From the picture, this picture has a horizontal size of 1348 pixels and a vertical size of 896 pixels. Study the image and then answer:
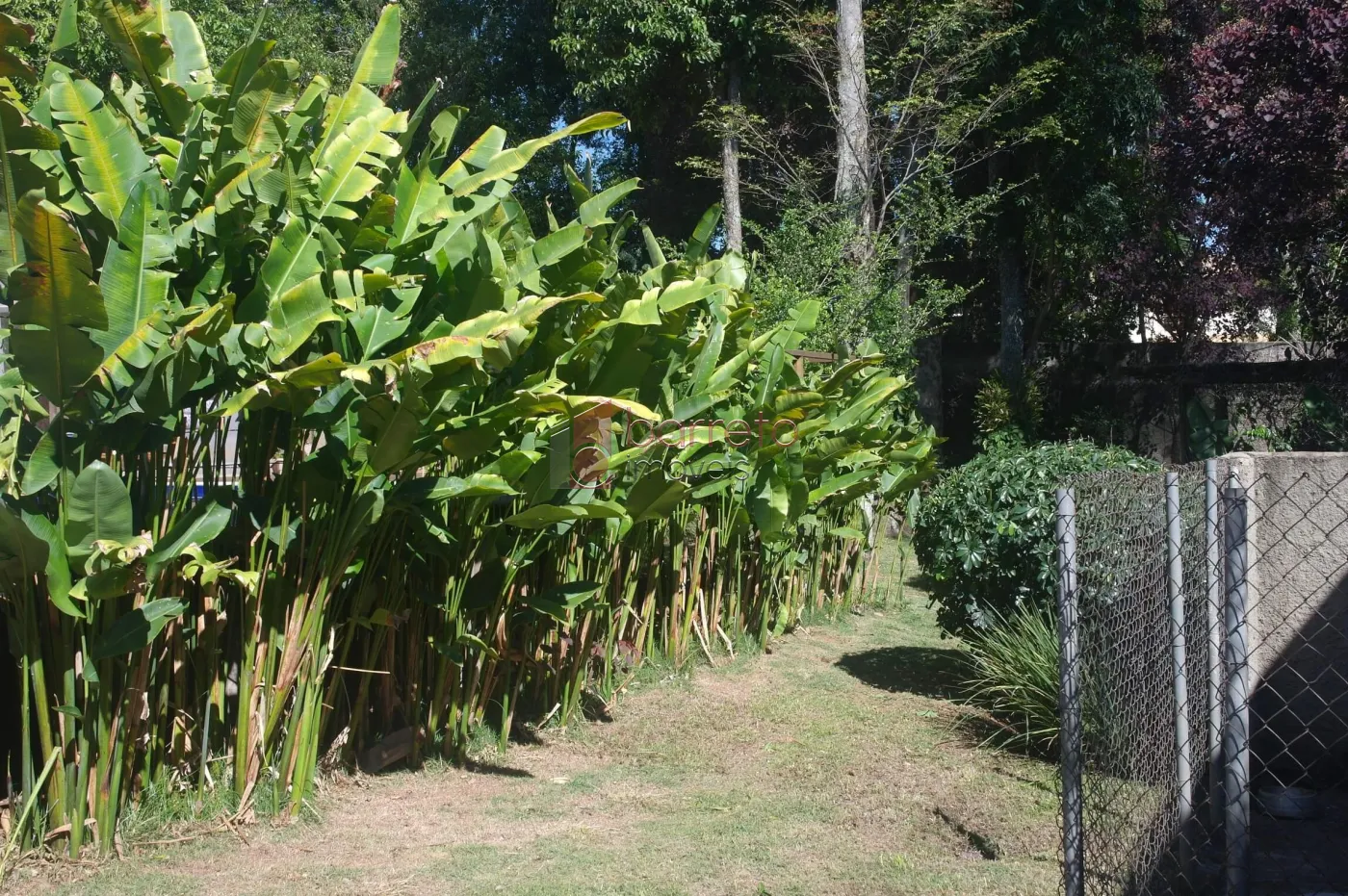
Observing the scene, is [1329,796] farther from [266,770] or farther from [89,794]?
[89,794]

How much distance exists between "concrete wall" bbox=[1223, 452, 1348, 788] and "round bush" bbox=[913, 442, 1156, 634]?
147 centimetres

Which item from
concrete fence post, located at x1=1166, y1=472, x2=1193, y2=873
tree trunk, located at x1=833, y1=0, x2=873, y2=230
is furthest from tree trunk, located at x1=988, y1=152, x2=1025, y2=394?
concrete fence post, located at x1=1166, y1=472, x2=1193, y2=873

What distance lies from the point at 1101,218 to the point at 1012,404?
331 cm

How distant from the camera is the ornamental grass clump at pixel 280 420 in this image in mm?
3873

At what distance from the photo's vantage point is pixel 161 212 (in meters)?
4.06

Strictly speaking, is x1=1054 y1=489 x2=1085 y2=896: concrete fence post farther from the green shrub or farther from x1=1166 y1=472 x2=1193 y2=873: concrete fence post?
the green shrub

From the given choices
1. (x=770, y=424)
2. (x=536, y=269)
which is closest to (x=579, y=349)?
(x=536, y=269)

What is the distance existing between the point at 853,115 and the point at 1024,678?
34.0 feet

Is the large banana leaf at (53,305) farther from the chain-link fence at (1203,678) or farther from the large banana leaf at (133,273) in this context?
the chain-link fence at (1203,678)

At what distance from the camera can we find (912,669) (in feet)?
25.3

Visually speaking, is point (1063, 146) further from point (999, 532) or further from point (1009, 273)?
point (999, 532)

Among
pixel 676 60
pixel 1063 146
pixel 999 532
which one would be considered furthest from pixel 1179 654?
pixel 676 60

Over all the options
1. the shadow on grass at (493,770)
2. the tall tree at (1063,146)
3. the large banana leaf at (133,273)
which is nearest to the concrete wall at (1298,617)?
the shadow on grass at (493,770)

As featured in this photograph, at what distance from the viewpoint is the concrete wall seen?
14.5 feet
